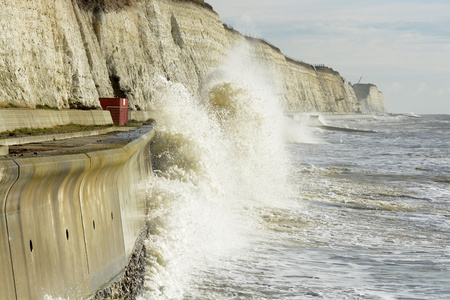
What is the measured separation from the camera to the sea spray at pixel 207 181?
22.0ft

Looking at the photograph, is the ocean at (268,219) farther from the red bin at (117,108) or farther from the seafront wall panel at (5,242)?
the red bin at (117,108)

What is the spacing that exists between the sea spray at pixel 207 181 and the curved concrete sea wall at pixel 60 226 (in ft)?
3.93

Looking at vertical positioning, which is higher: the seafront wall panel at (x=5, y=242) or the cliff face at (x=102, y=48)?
the cliff face at (x=102, y=48)

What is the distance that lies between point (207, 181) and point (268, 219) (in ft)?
4.99

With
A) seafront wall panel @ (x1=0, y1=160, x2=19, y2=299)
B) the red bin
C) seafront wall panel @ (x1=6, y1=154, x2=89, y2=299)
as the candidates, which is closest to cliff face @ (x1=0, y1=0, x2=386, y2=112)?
the red bin

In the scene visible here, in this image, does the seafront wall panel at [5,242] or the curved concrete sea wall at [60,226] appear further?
the curved concrete sea wall at [60,226]

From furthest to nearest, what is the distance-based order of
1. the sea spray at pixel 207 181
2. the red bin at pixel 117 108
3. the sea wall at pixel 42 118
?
the red bin at pixel 117 108
the sea wall at pixel 42 118
the sea spray at pixel 207 181

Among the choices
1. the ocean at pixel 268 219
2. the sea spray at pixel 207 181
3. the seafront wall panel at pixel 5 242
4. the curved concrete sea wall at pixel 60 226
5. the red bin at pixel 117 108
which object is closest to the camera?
the seafront wall panel at pixel 5 242

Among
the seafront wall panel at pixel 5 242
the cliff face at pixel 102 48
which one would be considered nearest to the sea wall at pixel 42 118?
the cliff face at pixel 102 48

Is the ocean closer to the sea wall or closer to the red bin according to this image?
the sea wall

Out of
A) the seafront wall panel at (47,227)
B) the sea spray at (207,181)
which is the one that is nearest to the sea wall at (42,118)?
the sea spray at (207,181)

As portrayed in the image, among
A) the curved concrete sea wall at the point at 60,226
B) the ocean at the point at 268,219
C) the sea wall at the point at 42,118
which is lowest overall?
the ocean at the point at 268,219

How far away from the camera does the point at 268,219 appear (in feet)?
32.9

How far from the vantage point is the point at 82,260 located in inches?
149
